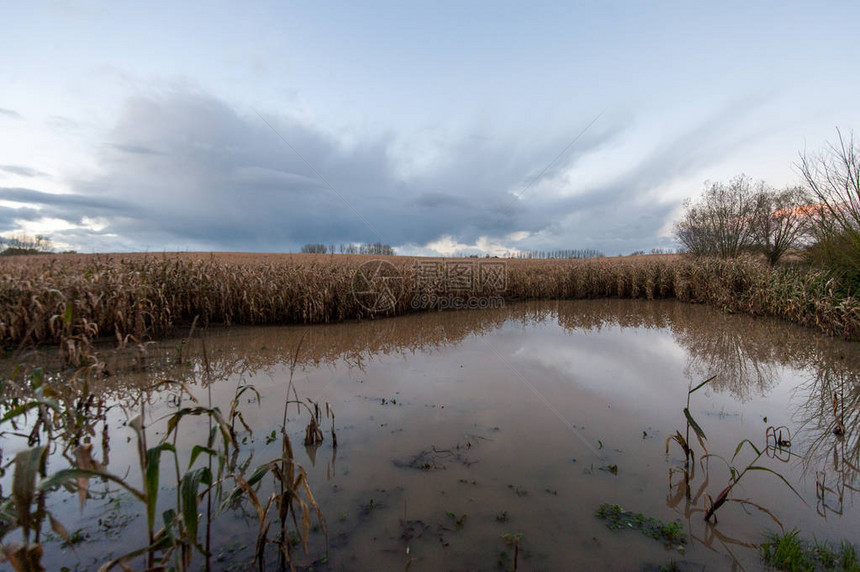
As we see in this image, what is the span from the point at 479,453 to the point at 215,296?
8094 mm

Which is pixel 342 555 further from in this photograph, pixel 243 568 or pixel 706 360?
pixel 706 360

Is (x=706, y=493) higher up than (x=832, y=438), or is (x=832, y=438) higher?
(x=706, y=493)

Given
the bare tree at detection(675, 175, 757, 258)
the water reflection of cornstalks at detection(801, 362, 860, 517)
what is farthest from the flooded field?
the bare tree at detection(675, 175, 757, 258)

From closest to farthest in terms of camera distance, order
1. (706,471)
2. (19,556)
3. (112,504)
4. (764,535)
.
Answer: (19,556) < (764,535) < (112,504) < (706,471)

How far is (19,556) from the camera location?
1.23 metres

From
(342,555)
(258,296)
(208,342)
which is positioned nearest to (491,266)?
(258,296)

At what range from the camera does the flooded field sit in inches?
93.0

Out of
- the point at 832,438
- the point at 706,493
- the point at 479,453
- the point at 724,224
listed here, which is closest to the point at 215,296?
the point at 479,453

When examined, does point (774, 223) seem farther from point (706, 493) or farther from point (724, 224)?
point (706, 493)

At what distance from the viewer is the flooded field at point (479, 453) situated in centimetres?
236

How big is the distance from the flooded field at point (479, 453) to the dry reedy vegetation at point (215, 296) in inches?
40.4

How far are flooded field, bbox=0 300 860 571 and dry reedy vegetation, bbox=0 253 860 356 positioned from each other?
3.37 ft

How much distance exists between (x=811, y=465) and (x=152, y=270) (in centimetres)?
1152

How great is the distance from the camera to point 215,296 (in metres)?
9.20
